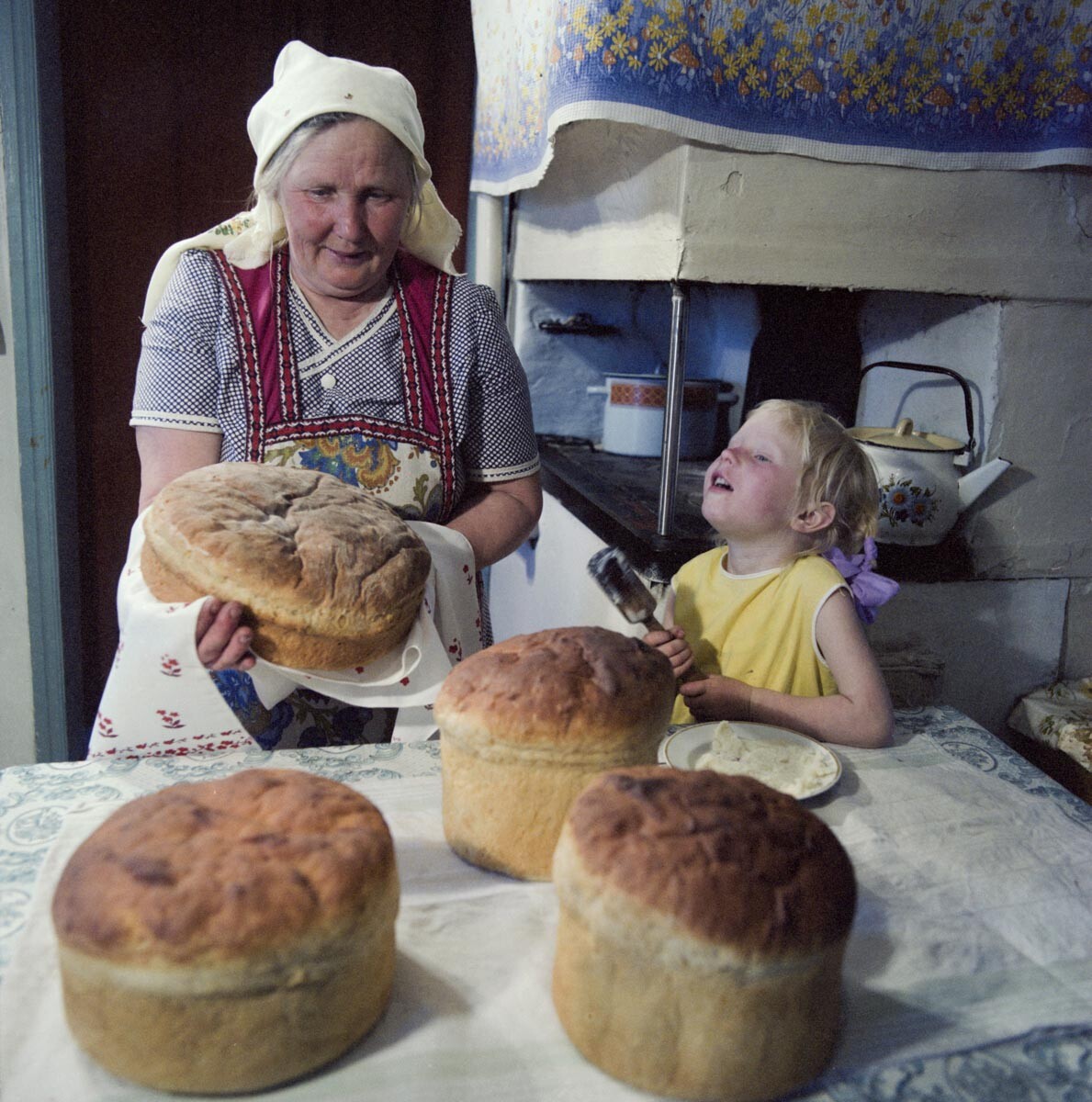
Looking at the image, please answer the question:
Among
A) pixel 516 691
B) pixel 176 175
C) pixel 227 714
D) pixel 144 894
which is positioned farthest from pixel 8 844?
pixel 176 175

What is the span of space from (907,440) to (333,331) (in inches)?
48.4

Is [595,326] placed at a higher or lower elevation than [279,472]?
higher

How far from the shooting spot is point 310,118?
1395mm

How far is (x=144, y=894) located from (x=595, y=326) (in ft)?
9.35

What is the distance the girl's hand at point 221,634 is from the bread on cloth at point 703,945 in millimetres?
519

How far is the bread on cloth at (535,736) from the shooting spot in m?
0.86

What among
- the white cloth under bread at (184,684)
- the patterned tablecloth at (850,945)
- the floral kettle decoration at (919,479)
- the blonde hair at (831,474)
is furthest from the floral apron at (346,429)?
the floral kettle decoration at (919,479)

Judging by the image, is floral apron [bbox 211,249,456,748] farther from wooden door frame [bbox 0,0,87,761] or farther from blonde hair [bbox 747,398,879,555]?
wooden door frame [bbox 0,0,87,761]

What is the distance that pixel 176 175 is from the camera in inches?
113

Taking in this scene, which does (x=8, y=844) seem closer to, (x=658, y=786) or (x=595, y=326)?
(x=658, y=786)

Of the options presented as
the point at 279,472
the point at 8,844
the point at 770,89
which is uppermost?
the point at 770,89

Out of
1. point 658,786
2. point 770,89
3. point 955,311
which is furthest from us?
point 955,311

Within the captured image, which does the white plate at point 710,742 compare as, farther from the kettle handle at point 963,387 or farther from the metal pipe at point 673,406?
the kettle handle at point 963,387

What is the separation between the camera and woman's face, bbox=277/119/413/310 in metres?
1.42
